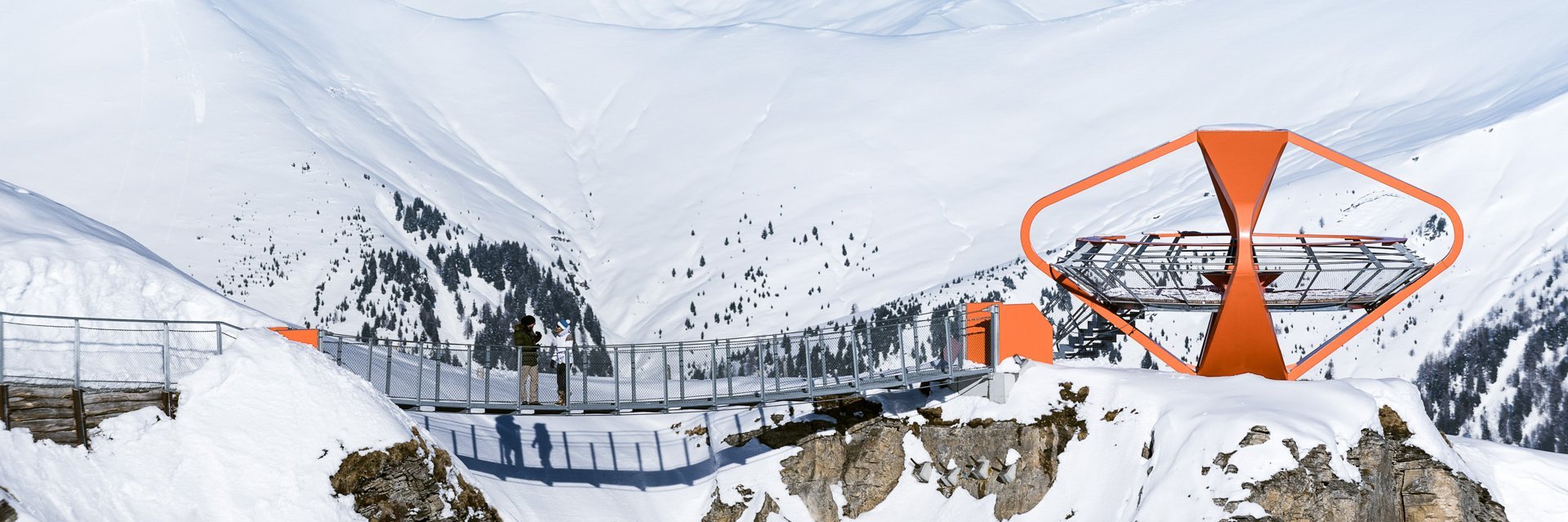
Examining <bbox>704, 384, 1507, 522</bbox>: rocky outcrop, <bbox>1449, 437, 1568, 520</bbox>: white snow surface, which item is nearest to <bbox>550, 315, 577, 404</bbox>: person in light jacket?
<bbox>704, 384, 1507, 522</bbox>: rocky outcrop

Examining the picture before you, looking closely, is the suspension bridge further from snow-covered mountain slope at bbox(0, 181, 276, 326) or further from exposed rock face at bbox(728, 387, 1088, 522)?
snow-covered mountain slope at bbox(0, 181, 276, 326)

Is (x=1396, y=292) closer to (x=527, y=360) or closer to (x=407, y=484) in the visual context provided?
(x=527, y=360)

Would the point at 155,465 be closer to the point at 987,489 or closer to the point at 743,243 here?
the point at 987,489

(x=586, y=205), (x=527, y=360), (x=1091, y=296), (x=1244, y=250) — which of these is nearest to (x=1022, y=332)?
(x=1091, y=296)

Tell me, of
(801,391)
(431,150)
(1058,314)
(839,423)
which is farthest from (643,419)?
(431,150)

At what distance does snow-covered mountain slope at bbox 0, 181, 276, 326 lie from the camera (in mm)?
46062

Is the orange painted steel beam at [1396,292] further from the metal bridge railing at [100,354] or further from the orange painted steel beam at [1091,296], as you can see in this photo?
the metal bridge railing at [100,354]

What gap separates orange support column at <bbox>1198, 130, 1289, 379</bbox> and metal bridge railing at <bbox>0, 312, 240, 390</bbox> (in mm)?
25509

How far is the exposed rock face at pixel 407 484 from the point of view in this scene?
37656 millimetres

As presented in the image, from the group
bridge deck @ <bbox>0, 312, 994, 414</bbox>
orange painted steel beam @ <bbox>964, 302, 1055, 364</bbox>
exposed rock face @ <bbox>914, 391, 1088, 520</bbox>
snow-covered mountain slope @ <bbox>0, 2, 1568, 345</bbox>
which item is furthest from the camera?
snow-covered mountain slope @ <bbox>0, 2, 1568, 345</bbox>

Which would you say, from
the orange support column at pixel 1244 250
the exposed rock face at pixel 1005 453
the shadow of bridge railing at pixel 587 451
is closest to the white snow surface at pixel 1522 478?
the orange support column at pixel 1244 250

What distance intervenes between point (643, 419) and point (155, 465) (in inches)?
996

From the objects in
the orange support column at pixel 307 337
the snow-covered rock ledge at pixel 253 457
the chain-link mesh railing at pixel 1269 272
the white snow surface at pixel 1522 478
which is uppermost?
the chain-link mesh railing at pixel 1269 272

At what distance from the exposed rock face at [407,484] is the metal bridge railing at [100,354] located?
14.0 ft
